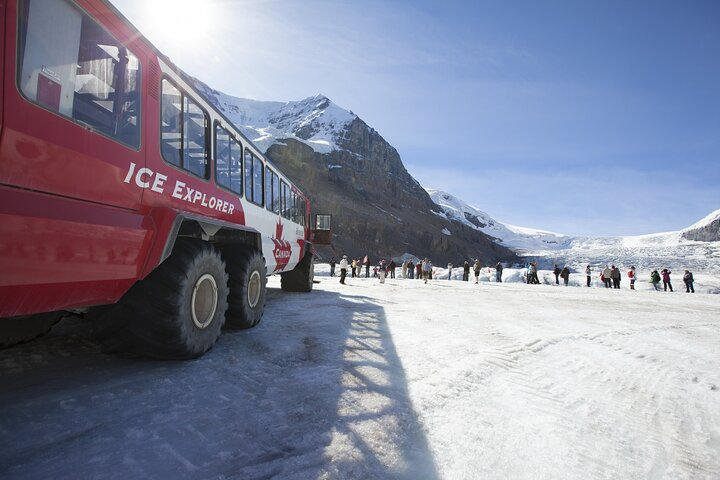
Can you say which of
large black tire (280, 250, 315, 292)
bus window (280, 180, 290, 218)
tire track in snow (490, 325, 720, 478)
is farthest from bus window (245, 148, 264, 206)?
tire track in snow (490, 325, 720, 478)

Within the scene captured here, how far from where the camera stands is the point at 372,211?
314 feet

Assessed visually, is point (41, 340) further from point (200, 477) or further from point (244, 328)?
point (200, 477)

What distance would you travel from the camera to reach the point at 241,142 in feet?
19.4

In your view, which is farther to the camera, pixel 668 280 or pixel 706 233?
pixel 706 233

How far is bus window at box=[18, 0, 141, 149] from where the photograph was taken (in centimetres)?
212

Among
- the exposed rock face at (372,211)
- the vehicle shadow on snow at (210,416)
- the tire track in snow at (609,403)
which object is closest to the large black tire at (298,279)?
the vehicle shadow on snow at (210,416)

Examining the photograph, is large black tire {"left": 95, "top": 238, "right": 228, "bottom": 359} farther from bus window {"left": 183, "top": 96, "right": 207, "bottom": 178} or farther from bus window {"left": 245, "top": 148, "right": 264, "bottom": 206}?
bus window {"left": 245, "top": 148, "right": 264, "bottom": 206}

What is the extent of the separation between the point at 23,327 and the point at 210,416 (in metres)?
2.19

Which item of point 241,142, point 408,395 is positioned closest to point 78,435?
point 408,395

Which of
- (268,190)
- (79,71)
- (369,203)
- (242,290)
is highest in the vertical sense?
(369,203)

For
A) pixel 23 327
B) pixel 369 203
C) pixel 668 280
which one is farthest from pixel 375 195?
pixel 23 327

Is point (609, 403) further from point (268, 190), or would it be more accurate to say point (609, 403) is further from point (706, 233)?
point (706, 233)

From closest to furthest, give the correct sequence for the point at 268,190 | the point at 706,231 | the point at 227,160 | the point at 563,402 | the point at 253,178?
1. the point at 563,402
2. the point at 227,160
3. the point at 253,178
4. the point at 268,190
5. the point at 706,231

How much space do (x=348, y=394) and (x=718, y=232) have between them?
811 ft
